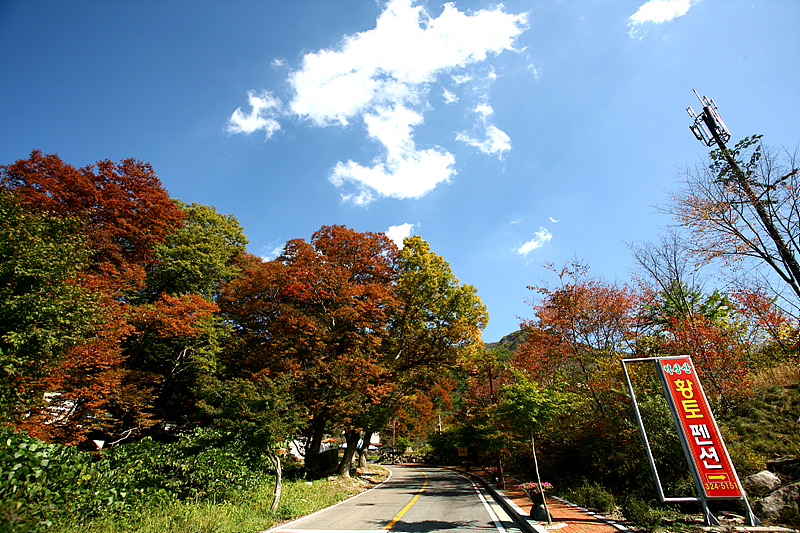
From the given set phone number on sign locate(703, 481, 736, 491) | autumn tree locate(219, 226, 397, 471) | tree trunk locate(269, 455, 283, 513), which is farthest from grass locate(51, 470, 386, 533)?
phone number on sign locate(703, 481, 736, 491)

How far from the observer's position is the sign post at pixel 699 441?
6570mm

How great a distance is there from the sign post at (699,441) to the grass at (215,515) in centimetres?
952

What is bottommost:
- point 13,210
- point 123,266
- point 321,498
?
point 321,498

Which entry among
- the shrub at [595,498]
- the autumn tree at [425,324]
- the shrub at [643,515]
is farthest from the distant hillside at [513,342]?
the shrub at [643,515]

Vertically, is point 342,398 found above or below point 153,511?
above

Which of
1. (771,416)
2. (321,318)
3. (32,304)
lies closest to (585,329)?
(771,416)

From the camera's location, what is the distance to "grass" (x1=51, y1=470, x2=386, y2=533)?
23.6 feet

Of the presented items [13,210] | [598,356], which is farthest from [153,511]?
[598,356]

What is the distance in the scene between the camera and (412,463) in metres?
44.2

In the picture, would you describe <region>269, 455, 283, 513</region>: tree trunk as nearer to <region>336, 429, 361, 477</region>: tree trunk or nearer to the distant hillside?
<region>336, 429, 361, 477</region>: tree trunk

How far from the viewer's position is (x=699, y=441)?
22.9 feet

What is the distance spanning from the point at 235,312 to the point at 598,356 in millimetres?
18684

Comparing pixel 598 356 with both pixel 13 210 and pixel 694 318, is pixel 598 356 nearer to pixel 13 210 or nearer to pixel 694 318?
pixel 694 318

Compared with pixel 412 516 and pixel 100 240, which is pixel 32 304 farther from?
pixel 412 516
